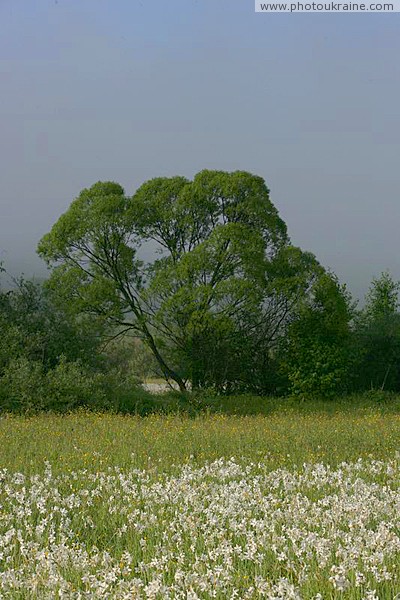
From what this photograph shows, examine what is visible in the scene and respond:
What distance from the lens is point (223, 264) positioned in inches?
1109

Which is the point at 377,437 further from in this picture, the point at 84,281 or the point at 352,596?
the point at 84,281

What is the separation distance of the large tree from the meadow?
1554 cm

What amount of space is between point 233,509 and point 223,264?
71.3ft

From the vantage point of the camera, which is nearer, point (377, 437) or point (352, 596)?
point (352, 596)

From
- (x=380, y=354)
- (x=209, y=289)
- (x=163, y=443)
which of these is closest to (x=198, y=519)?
(x=163, y=443)

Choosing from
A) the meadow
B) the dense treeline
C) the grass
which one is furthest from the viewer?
the dense treeline

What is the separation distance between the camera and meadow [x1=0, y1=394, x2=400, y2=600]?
4.88 meters

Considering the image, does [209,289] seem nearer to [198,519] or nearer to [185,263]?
[185,263]

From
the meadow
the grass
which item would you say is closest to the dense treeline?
the grass

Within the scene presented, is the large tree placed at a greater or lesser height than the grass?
greater

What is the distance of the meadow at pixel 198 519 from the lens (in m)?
4.88

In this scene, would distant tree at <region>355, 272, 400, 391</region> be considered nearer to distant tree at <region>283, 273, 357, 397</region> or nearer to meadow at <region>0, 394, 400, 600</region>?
distant tree at <region>283, 273, 357, 397</region>

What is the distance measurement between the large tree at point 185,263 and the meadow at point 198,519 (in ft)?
51.0

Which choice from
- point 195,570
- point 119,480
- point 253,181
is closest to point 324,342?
point 253,181
